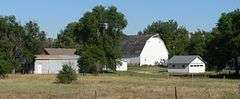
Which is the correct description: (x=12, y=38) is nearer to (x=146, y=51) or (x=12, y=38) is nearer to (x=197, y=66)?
(x=197, y=66)

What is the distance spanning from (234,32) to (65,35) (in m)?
73.2

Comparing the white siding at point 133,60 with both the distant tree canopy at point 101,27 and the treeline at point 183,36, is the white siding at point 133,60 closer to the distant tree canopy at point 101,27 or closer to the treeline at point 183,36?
the treeline at point 183,36

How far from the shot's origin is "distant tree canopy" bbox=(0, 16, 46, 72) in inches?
3915

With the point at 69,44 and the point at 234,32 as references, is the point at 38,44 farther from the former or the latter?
the point at 69,44

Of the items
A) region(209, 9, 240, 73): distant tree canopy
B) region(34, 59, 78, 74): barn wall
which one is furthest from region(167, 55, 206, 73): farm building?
region(34, 59, 78, 74): barn wall

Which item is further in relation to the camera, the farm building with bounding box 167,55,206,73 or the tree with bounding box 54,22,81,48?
the tree with bounding box 54,22,81,48

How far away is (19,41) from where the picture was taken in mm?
101062

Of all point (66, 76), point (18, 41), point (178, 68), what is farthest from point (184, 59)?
point (66, 76)

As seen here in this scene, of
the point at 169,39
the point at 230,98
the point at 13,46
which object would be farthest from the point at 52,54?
the point at 230,98

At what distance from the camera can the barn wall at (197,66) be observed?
116938 mm

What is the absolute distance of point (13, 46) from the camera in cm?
10006

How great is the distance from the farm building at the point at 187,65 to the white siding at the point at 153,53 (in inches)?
1028

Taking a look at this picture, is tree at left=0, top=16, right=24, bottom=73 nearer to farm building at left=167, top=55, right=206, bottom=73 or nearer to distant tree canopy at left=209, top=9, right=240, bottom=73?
farm building at left=167, top=55, right=206, bottom=73

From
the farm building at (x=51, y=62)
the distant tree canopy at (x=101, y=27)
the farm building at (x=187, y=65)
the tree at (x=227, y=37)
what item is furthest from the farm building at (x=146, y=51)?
the tree at (x=227, y=37)
